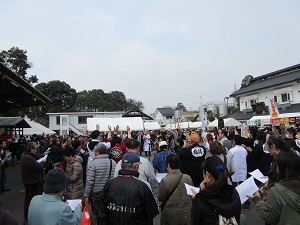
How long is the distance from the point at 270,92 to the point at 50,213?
27647mm

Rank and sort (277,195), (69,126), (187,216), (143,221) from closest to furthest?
(277,195)
(143,221)
(187,216)
(69,126)

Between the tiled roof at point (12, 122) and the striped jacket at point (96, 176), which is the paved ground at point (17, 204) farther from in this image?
the tiled roof at point (12, 122)

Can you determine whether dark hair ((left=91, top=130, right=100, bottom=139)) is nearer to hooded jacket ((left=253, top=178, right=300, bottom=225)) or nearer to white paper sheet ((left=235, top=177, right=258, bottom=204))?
white paper sheet ((left=235, top=177, right=258, bottom=204))

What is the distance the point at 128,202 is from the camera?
243cm

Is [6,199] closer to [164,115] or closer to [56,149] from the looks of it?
[56,149]

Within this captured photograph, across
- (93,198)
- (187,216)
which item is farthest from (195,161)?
(93,198)

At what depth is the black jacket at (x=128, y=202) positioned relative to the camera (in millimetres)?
2430

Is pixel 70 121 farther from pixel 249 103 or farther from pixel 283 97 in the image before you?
pixel 283 97

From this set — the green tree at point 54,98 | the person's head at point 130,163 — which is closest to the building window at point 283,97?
the person's head at point 130,163

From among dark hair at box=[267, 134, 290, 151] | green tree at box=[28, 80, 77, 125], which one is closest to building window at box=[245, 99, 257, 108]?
dark hair at box=[267, 134, 290, 151]

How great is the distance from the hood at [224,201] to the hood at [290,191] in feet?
1.47

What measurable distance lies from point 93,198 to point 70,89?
47748 mm

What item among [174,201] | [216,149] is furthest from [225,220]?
[216,149]

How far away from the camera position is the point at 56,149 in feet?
22.3
